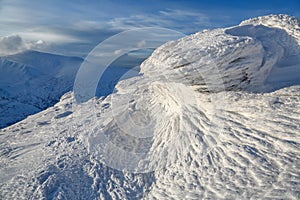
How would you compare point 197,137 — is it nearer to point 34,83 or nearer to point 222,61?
point 222,61

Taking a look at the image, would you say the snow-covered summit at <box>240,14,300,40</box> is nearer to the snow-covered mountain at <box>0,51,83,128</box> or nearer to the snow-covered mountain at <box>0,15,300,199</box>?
the snow-covered mountain at <box>0,15,300,199</box>

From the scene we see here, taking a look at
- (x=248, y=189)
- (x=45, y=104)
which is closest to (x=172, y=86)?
(x=248, y=189)

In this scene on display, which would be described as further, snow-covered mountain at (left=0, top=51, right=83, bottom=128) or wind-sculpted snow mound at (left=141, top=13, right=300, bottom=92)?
snow-covered mountain at (left=0, top=51, right=83, bottom=128)

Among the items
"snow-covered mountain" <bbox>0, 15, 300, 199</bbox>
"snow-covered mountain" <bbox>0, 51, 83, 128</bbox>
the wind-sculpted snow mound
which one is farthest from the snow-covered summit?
"snow-covered mountain" <bbox>0, 51, 83, 128</bbox>

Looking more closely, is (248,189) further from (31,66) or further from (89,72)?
(31,66)

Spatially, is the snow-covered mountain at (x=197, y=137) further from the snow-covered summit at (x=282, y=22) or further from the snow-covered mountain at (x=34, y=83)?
the snow-covered mountain at (x=34, y=83)

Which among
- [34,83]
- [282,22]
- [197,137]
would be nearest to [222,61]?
[197,137]

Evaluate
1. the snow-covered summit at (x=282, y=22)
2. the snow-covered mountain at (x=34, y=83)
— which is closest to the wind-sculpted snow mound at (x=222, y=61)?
the snow-covered summit at (x=282, y=22)
